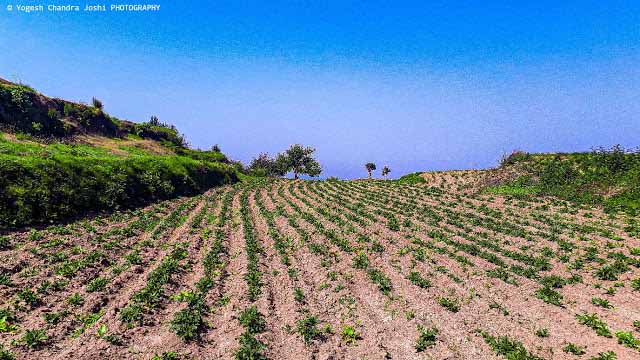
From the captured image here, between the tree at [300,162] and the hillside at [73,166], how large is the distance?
3014cm

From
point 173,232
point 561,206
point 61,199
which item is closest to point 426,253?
point 173,232

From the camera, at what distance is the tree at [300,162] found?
325ft

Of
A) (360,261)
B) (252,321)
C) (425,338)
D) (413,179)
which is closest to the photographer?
(425,338)

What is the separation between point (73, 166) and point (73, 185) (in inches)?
→ 94.7

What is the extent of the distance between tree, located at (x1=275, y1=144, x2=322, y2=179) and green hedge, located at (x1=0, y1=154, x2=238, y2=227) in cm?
5776

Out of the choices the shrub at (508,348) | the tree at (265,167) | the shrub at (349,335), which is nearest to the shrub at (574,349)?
the shrub at (508,348)

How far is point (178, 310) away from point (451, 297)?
10.2 m

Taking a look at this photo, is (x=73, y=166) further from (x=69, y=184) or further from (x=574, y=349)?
(x=574, y=349)

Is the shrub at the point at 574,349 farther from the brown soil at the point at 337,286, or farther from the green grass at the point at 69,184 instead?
the green grass at the point at 69,184

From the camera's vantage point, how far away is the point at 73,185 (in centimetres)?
2617

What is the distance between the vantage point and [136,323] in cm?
1112

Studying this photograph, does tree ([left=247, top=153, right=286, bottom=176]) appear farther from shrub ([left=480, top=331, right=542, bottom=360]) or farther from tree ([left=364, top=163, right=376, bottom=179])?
shrub ([left=480, top=331, right=542, bottom=360])

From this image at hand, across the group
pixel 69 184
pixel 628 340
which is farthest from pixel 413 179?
pixel 628 340

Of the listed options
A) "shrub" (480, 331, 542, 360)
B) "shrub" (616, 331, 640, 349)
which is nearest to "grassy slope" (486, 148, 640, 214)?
"shrub" (616, 331, 640, 349)
